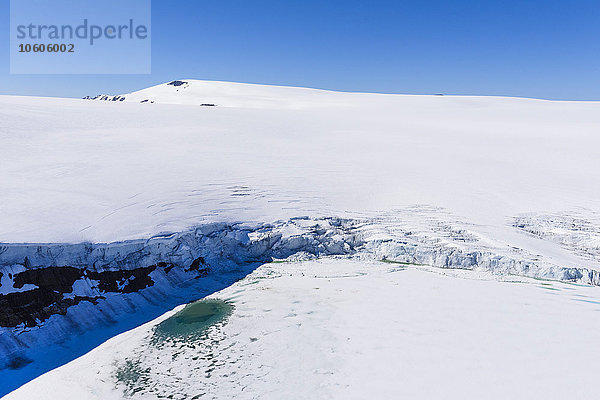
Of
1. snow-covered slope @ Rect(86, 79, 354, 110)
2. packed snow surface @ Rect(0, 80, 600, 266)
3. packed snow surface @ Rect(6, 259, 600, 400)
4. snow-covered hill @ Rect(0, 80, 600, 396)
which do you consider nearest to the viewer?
packed snow surface @ Rect(6, 259, 600, 400)

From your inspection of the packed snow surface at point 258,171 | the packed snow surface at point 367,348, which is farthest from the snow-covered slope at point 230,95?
the packed snow surface at point 367,348

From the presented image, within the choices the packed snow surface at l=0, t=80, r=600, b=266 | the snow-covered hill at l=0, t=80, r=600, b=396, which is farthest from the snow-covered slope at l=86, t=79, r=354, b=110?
the snow-covered hill at l=0, t=80, r=600, b=396

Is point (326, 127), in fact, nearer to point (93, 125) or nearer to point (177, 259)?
point (93, 125)

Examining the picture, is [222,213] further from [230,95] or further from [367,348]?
[230,95]

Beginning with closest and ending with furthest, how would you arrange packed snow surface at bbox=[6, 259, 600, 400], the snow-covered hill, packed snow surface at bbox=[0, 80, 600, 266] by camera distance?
packed snow surface at bbox=[6, 259, 600, 400]
the snow-covered hill
packed snow surface at bbox=[0, 80, 600, 266]

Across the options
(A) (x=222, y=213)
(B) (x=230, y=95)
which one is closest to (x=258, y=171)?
(A) (x=222, y=213)

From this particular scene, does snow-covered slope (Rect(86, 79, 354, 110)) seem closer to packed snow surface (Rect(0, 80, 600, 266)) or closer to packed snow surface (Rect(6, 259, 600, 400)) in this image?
packed snow surface (Rect(0, 80, 600, 266))

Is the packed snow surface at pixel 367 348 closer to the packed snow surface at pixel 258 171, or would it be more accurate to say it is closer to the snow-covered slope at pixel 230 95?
the packed snow surface at pixel 258 171
